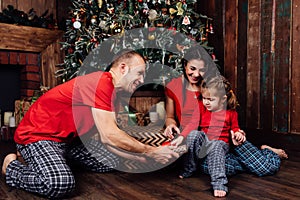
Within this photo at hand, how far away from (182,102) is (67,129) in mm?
821

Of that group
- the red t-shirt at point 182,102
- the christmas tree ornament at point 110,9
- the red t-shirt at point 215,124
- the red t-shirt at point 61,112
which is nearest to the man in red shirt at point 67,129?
the red t-shirt at point 61,112

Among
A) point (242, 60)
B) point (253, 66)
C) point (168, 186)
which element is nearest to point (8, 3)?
Result: point (242, 60)

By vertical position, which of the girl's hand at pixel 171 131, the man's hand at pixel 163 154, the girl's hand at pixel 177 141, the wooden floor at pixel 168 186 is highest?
the girl's hand at pixel 171 131

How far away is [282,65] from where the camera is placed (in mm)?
2510

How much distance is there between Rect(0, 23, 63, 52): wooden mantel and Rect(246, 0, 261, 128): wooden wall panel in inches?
83.8

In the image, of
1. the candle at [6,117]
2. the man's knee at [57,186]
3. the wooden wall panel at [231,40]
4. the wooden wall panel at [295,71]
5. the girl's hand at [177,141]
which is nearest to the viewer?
the man's knee at [57,186]

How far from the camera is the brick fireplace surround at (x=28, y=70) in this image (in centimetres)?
335

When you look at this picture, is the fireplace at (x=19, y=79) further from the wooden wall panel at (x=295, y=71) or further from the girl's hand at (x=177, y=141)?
the wooden wall panel at (x=295, y=71)

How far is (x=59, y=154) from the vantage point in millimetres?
1508

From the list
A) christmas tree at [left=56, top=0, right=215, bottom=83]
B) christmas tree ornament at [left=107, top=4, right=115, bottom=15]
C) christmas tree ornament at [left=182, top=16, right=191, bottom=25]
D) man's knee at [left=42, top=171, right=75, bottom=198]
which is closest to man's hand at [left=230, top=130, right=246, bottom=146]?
man's knee at [left=42, top=171, right=75, bottom=198]

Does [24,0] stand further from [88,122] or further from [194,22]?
[88,122]

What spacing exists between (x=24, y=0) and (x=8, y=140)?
1.65 metres

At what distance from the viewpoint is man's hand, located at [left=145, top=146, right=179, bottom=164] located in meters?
1.53

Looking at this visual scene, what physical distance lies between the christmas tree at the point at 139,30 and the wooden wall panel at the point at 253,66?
1.20 feet
